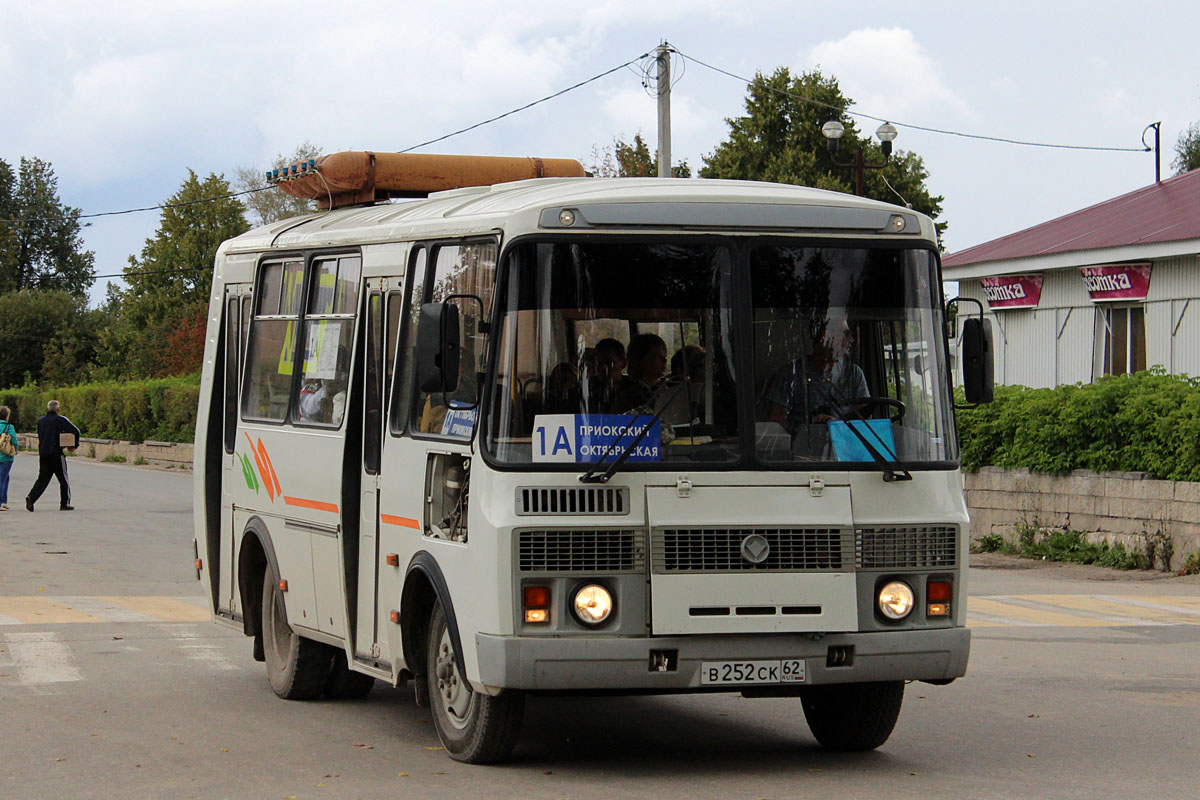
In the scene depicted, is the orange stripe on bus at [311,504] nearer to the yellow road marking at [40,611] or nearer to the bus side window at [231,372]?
the bus side window at [231,372]

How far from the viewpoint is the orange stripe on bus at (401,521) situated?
8.82 metres

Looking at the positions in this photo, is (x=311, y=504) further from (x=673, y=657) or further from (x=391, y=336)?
(x=673, y=657)

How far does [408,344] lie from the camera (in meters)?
9.19

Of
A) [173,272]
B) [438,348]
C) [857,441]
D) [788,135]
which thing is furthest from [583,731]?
[173,272]

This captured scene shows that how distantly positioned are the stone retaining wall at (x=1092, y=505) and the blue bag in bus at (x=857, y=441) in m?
12.7

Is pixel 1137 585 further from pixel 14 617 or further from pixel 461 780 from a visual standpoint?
pixel 461 780

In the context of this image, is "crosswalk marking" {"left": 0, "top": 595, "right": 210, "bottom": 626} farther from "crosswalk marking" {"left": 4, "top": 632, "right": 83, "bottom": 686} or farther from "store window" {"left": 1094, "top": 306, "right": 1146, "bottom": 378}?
"store window" {"left": 1094, "top": 306, "right": 1146, "bottom": 378}

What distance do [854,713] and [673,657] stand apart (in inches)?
57.6

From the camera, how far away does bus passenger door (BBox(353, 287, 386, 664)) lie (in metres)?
9.48

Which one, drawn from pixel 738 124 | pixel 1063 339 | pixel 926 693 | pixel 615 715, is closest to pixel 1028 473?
pixel 1063 339

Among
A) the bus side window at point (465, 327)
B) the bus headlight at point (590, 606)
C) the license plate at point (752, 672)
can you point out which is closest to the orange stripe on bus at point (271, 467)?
the bus side window at point (465, 327)

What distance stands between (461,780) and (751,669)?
1370 mm

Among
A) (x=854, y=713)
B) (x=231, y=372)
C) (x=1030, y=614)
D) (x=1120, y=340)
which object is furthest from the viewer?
(x=1120, y=340)

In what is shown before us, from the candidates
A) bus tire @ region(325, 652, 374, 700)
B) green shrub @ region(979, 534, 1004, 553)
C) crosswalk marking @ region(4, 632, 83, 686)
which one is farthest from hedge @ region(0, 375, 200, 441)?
bus tire @ region(325, 652, 374, 700)
